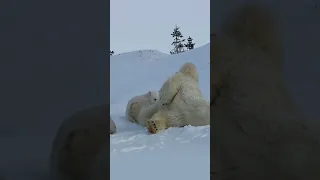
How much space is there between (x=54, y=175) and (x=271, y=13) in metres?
0.43

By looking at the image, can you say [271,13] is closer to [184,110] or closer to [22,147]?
[22,147]

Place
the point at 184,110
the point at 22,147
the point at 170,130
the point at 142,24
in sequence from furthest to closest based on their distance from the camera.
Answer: the point at 184,110 < the point at 170,130 < the point at 142,24 < the point at 22,147

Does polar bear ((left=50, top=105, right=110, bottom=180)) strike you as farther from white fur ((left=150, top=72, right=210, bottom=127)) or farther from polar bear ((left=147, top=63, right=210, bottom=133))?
white fur ((left=150, top=72, right=210, bottom=127))

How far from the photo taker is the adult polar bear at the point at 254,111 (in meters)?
0.56

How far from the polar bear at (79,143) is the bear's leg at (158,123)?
27.9 inches

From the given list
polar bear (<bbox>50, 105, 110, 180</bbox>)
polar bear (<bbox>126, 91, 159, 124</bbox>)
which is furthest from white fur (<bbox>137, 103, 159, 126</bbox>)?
polar bear (<bbox>50, 105, 110, 180</bbox>)

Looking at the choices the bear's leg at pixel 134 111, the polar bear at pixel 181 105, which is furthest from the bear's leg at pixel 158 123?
the bear's leg at pixel 134 111

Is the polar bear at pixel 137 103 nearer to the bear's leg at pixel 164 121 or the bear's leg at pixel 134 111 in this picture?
the bear's leg at pixel 134 111

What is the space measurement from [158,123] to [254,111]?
2.67 feet

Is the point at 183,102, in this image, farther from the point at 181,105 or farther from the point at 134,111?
the point at 134,111

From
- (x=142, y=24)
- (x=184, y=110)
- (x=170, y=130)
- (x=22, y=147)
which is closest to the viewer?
(x=22, y=147)

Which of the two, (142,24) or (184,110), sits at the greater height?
(142,24)

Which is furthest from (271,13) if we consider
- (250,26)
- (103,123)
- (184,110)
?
(184,110)

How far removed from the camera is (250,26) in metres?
0.58
